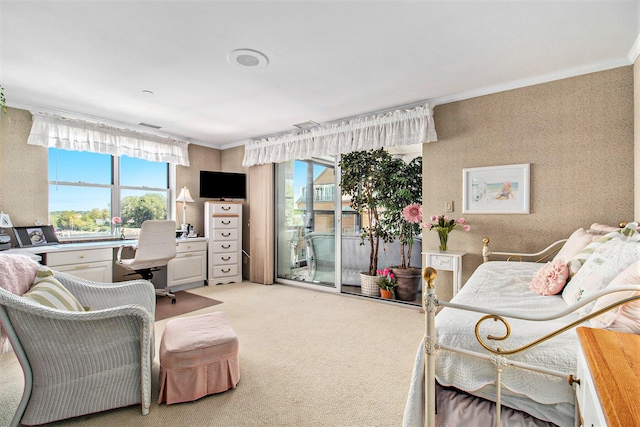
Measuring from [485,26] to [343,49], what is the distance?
0.96m


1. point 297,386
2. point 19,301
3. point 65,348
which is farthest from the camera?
point 297,386

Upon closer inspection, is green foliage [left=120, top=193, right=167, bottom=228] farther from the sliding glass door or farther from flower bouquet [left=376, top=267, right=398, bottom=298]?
flower bouquet [left=376, top=267, right=398, bottom=298]

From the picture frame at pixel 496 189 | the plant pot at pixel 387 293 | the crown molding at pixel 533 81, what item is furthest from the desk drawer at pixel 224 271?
the crown molding at pixel 533 81

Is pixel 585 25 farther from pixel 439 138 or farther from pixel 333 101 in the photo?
pixel 333 101

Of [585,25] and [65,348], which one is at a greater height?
[585,25]

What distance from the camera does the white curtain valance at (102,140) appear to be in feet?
11.7

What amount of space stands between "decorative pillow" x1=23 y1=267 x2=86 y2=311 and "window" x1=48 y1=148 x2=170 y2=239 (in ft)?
8.35

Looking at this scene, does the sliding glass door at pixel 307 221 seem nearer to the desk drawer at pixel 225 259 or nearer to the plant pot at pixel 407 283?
the desk drawer at pixel 225 259

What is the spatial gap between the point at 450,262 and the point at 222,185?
370cm

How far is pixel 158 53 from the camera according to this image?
7.80 ft

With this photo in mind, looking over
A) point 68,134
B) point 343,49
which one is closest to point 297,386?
point 343,49

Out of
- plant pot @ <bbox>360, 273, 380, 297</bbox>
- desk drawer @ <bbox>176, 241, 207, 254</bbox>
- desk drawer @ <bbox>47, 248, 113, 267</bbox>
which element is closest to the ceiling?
desk drawer @ <bbox>47, 248, 113, 267</bbox>

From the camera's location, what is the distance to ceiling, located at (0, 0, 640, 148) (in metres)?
1.88

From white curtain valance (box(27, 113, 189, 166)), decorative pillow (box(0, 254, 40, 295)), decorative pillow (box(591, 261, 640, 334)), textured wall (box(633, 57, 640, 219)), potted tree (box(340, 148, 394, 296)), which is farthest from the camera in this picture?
potted tree (box(340, 148, 394, 296))
